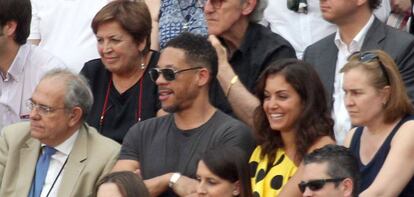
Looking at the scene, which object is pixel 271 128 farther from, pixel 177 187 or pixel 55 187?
pixel 55 187

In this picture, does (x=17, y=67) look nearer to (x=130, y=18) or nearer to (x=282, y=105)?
(x=130, y=18)

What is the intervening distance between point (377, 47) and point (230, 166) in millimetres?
1488

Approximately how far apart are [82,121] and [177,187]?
3.30 feet

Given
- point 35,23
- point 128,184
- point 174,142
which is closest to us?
point 128,184

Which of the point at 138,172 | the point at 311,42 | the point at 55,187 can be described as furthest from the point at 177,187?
the point at 311,42

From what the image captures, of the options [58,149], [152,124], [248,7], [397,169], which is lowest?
[397,169]

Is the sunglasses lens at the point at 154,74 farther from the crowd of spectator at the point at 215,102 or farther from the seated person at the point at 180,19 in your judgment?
the seated person at the point at 180,19

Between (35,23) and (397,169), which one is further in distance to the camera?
(35,23)

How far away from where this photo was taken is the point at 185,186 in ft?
23.3

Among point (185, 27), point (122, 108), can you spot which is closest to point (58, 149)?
point (122, 108)

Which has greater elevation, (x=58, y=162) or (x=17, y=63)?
(x=17, y=63)

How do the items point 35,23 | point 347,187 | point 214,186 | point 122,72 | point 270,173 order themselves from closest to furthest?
point 347,187 < point 214,186 < point 270,173 < point 122,72 < point 35,23

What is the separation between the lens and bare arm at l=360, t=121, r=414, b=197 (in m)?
6.78

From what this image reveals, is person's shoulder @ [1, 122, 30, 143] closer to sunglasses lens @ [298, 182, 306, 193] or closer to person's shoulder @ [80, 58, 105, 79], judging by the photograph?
person's shoulder @ [80, 58, 105, 79]
